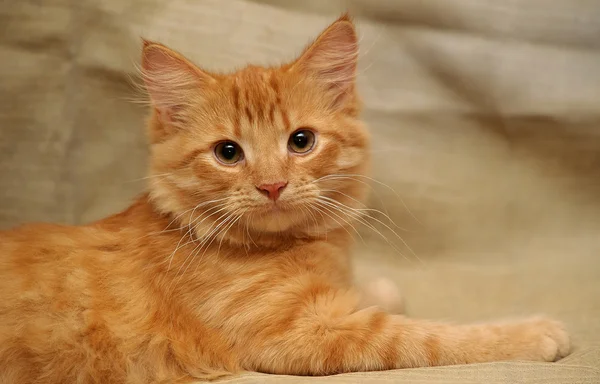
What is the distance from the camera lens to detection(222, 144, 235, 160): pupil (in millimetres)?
1748

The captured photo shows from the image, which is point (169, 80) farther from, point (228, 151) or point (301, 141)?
point (301, 141)

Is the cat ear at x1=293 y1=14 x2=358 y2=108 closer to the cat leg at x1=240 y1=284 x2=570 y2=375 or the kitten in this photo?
the kitten

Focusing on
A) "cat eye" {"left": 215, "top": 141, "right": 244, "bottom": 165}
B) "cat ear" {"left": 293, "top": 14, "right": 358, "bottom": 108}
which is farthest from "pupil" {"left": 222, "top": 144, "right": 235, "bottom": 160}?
"cat ear" {"left": 293, "top": 14, "right": 358, "bottom": 108}

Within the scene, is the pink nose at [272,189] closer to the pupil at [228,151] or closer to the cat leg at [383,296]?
the pupil at [228,151]

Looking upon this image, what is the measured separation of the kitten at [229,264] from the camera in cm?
162

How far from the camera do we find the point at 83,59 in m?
2.45

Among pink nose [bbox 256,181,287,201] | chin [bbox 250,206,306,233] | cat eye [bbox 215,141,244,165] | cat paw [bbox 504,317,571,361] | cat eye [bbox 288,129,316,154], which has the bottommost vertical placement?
cat paw [bbox 504,317,571,361]

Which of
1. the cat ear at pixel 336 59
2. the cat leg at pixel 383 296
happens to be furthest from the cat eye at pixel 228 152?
the cat leg at pixel 383 296

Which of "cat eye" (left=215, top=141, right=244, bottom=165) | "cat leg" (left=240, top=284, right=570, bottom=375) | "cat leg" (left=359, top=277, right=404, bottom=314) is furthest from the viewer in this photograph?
"cat leg" (left=359, top=277, right=404, bottom=314)

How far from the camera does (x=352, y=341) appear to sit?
160cm

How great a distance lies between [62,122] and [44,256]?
872 millimetres

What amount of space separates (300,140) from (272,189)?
0.20 metres

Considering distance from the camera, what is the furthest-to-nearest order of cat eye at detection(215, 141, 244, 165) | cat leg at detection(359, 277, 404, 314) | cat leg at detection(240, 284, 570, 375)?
cat leg at detection(359, 277, 404, 314)
cat eye at detection(215, 141, 244, 165)
cat leg at detection(240, 284, 570, 375)

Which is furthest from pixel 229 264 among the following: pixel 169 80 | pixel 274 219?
pixel 169 80
